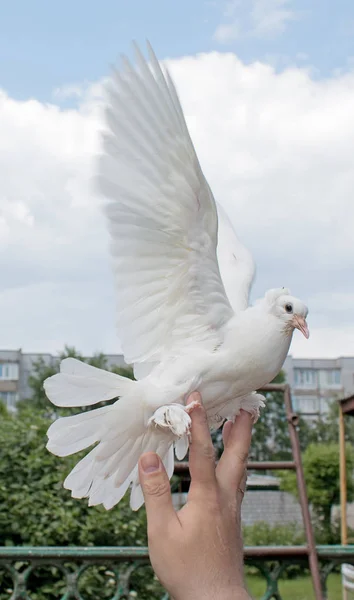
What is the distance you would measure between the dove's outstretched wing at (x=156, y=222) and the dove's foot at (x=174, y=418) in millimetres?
257

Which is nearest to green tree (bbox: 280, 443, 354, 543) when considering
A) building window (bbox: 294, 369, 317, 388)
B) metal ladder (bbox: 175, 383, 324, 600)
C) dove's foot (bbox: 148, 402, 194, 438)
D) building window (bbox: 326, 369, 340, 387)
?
metal ladder (bbox: 175, 383, 324, 600)

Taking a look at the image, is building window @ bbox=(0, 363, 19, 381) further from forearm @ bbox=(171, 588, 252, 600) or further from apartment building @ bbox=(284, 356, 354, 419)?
forearm @ bbox=(171, 588, 252, 600)

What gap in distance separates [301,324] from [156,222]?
1.82ft

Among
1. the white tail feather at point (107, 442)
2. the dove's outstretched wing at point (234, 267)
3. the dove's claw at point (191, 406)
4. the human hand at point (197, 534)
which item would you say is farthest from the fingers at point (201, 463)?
the dove's outstretched wing at point (234, 267)

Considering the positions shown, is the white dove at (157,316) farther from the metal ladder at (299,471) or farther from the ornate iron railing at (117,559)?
the metal ladder at (299,471)

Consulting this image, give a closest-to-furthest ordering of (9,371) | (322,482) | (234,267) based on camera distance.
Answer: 1. (234,267)
2. (322,482)
3. (9,371)

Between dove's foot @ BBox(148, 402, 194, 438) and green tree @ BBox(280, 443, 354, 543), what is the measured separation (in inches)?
520

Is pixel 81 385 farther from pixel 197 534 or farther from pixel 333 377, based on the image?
pixel 333 377

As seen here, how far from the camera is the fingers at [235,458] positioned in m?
1.60

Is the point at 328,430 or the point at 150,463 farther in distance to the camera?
the point at 328,430

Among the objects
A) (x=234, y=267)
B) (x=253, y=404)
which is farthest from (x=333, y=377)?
(x=253, y=404)

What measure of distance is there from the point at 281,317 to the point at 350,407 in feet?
17.0

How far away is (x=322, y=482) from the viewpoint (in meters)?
14.9

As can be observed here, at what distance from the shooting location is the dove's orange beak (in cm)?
211
